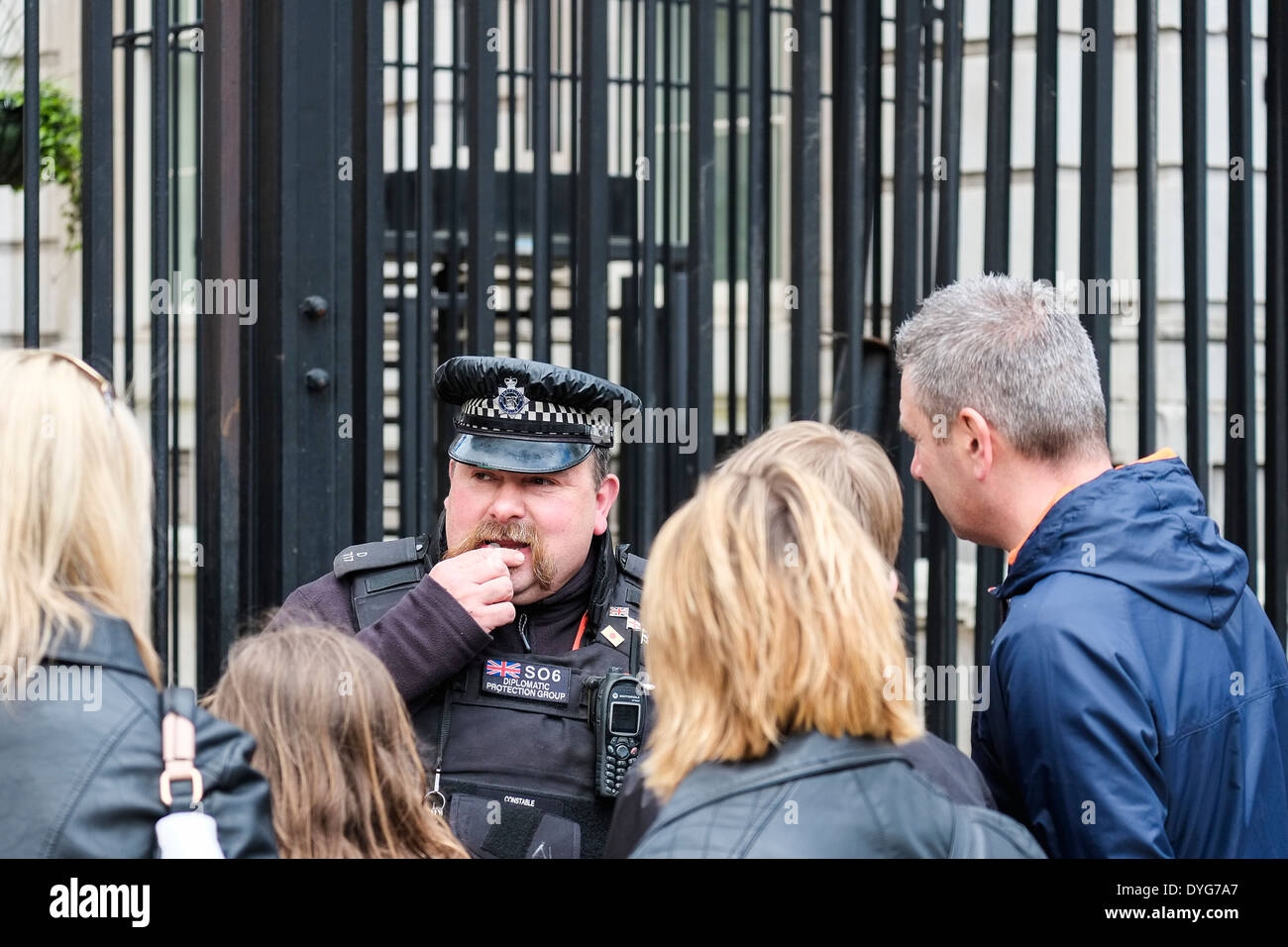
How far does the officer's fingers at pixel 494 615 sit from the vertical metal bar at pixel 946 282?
0.92m

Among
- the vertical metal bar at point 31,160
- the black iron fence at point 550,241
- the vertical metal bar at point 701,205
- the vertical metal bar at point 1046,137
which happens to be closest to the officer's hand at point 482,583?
the black iron fence at point 550,241

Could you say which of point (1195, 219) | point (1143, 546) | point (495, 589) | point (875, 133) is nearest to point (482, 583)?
point (495, 589)

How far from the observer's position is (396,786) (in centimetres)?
211

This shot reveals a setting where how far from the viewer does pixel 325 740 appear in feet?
6.72

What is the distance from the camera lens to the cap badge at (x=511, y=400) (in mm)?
3025

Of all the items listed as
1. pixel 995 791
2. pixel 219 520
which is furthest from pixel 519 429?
pixel 995 791

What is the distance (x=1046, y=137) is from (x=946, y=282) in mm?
383

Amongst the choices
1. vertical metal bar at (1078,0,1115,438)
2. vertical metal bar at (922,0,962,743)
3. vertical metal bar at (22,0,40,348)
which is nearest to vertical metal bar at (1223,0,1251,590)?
vertical metal bar at (1078,0,1115,438)

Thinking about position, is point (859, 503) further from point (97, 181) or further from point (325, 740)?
point (97, 181)

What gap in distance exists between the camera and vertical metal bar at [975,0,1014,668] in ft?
10.4

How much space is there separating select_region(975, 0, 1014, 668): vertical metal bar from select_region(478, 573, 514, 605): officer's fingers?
1006mm

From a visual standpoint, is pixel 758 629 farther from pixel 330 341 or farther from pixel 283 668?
pixel 330 341

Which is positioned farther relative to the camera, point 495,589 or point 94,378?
point 495,589

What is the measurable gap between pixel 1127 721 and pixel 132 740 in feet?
4.61
